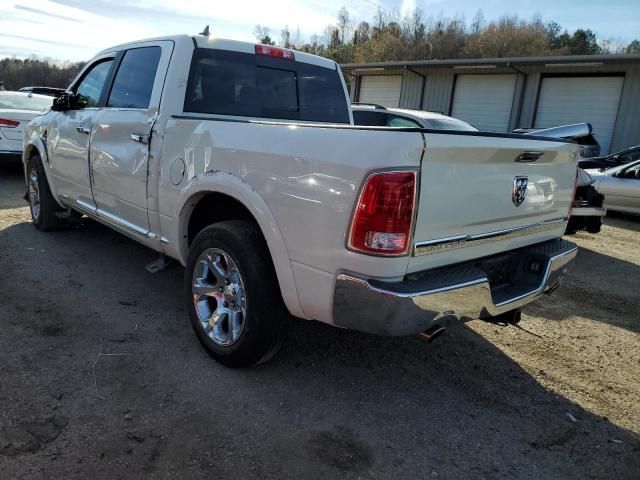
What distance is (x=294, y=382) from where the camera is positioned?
119 inches

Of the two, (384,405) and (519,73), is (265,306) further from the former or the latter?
(519,73)

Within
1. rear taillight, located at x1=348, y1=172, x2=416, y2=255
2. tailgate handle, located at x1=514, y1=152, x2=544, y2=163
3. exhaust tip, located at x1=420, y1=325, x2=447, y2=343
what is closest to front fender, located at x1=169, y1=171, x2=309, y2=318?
rear taillight, located at x1=348, y1=172, x2=416, y2=255

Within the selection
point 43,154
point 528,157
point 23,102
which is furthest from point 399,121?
point 23,102

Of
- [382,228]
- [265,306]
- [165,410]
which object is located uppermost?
[382,228]

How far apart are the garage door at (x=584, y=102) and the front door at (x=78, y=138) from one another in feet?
52.8

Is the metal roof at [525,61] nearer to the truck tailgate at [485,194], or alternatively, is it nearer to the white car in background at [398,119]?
the white car in background at [398,119]

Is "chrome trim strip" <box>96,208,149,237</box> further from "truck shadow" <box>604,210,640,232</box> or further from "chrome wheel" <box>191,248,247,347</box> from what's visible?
"truck shadow" <box>604,210,640,232</box>

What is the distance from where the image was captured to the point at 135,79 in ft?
13.2

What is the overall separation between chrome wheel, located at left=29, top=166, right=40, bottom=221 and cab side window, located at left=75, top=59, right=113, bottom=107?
136cm

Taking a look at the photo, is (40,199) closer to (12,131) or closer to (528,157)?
→ (12,131)

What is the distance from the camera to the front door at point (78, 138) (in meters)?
4.50

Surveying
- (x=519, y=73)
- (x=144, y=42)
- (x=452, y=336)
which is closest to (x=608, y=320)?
(x=452, y=336)

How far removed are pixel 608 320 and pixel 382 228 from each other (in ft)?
→ 10.4

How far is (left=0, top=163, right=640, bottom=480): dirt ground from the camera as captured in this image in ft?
7.75
